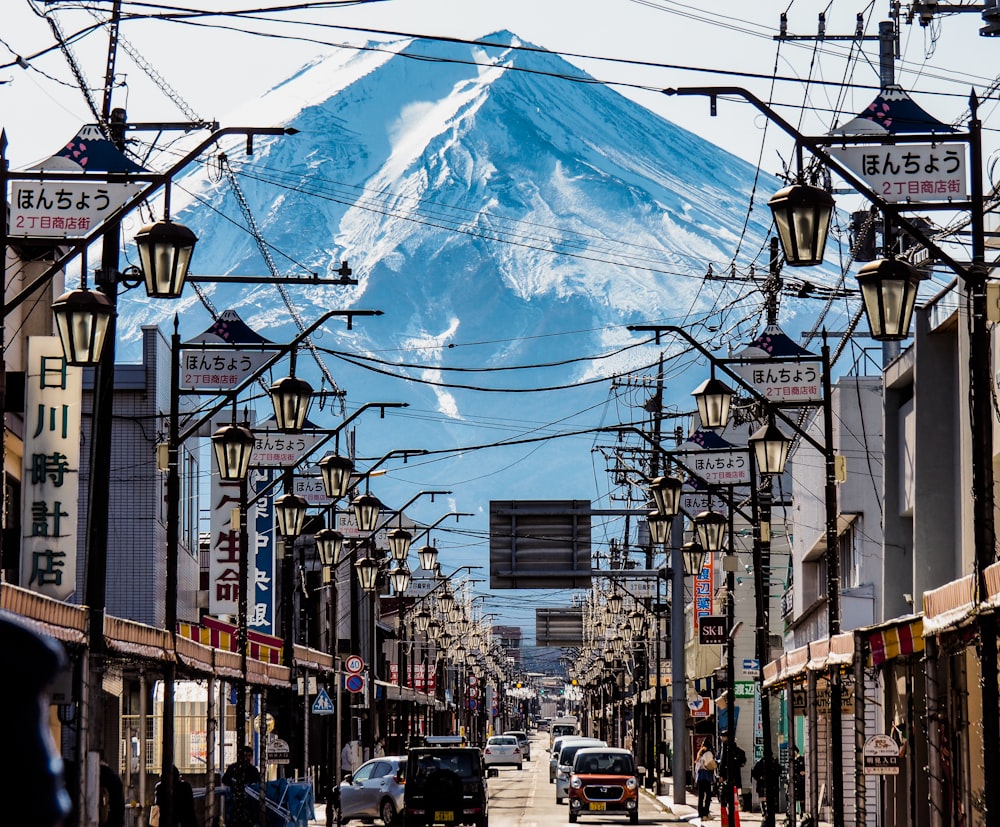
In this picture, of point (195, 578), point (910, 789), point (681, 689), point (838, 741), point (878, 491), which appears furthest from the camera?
point (681, 689)

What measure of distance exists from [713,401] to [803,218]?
43.7 feet

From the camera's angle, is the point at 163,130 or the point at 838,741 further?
the point at 838,741

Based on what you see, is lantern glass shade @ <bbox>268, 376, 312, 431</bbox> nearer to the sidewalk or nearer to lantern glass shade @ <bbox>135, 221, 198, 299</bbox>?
lantern glass shade @ <bbox>135, 221, 198, 299</bbox>

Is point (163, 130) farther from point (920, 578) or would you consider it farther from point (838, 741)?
point (920, 578)

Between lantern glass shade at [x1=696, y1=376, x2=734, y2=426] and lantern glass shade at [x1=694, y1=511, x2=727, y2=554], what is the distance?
20.2 ft

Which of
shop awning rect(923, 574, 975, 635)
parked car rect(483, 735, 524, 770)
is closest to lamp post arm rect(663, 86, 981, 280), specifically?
shop awning rect(923, 574, 975, 635)

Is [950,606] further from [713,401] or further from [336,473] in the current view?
[336,473]

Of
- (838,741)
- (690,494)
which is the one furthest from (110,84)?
(690,494)

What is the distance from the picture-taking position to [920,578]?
112 feet

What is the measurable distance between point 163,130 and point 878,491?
2715 cm

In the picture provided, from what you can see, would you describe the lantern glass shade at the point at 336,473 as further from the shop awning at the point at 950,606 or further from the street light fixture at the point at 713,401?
the shop awning at the point at 950,606

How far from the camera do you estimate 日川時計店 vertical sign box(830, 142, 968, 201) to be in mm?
17031

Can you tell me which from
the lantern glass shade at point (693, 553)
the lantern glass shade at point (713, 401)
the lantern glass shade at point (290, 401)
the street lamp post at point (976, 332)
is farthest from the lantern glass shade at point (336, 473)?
the street lamp post at point (976, 332)

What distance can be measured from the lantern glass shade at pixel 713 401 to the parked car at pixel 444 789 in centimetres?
1451
